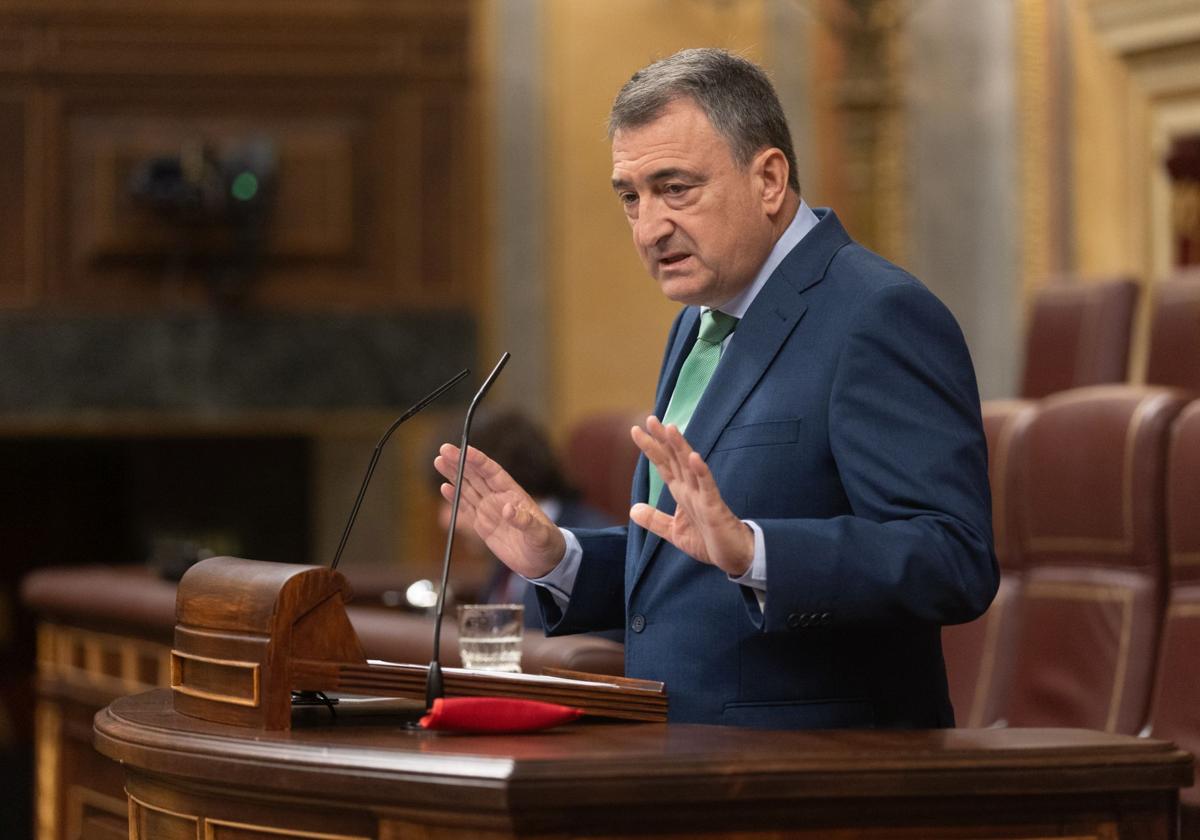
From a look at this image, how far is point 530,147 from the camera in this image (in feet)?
22.7

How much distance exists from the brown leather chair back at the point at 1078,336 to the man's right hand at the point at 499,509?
2836 millimetres

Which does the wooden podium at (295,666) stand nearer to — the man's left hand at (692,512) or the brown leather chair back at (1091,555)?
the man's left hand at (692,512)

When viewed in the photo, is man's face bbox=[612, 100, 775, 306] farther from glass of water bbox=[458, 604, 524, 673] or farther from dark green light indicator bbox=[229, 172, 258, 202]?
dark green light indicator bbox=[229, 172, 258, 202]

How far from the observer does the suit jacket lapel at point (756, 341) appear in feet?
6.41

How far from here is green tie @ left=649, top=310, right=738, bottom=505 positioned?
210 centimetres

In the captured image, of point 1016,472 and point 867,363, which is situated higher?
point 867,363

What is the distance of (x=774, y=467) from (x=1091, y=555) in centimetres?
197

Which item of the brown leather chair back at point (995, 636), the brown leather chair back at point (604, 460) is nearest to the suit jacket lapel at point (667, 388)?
the brown leather chair back at point (995, 636)

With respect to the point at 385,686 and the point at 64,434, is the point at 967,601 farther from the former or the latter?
the point at 64,434

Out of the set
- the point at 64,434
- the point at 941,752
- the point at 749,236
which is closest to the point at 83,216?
the point at 64,434

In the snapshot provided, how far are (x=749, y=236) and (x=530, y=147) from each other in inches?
196

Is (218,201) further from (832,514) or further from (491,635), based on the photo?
(832,514)

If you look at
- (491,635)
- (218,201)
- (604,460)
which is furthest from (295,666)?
(218,201)

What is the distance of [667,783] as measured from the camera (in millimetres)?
1547
